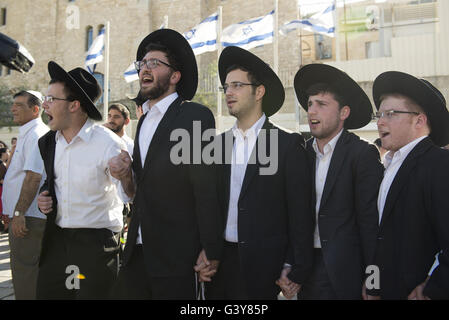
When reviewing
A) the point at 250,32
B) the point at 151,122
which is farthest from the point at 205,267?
the point at 250,32

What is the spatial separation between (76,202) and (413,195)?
2387mm

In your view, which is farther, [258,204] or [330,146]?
[330,146]

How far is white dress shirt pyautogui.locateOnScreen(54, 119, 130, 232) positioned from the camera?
3092 millimetres

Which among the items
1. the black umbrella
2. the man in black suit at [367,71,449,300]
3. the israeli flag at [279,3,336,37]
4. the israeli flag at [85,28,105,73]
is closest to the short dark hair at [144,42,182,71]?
the black umbrella

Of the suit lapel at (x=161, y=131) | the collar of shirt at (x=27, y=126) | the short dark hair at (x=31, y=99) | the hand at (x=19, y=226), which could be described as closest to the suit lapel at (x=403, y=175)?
the suit lapel at (x=161, y=131)

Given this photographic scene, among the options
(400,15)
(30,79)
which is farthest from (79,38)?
(400,15)

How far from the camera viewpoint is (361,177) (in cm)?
281

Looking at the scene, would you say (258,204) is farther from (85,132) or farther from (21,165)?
(21,165)

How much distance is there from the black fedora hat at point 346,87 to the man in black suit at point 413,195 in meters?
0.30

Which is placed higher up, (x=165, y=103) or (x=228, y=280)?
(x=165, y=103)

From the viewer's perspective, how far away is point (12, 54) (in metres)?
3.09

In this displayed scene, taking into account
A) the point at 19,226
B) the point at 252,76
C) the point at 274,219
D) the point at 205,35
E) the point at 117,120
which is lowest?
the point at 19,226

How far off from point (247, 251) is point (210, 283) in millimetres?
387

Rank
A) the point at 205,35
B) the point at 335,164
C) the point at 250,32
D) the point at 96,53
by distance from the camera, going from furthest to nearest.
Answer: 1. the point at 96,53
2. the point at 205,35
3. the point at 250,32
4. the point at 335,164
